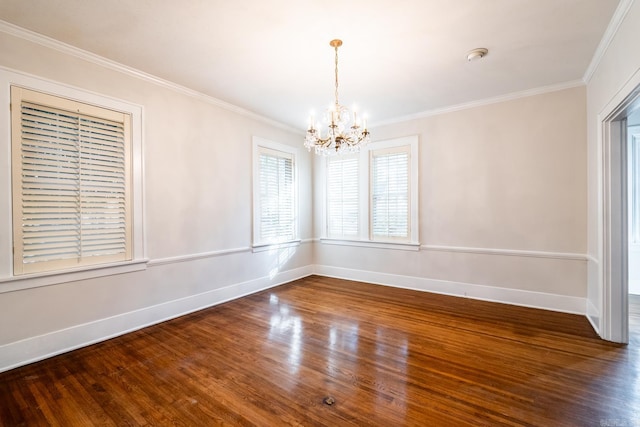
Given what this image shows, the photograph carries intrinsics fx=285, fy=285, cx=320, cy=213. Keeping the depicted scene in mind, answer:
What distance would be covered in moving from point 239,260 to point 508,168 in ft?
13.7

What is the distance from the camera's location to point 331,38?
2.64m

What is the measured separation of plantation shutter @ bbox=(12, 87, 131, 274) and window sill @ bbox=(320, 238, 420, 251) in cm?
350

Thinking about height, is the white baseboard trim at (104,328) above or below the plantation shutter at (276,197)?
below

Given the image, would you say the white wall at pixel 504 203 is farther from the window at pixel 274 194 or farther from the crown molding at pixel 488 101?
the window at pixel 274 194

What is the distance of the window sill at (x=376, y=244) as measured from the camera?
15.8 ft

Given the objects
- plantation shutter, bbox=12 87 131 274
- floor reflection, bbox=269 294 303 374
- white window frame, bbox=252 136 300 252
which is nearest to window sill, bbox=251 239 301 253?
white window frame, bbox=252 136 300 252

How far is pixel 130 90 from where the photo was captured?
324 centimetres

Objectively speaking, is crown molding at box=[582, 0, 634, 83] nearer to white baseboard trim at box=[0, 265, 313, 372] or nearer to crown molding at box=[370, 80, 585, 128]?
crown molding at box=[370, 80, 585, 128]

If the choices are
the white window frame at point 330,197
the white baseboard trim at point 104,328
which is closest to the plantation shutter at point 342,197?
the white window frame at point 330,197

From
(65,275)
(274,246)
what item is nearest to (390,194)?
(274,246)

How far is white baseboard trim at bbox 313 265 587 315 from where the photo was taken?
3680mm

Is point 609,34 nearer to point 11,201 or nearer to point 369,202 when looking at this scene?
point 369,202

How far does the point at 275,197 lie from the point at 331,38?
2.96 m

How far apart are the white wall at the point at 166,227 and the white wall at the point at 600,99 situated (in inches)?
168
